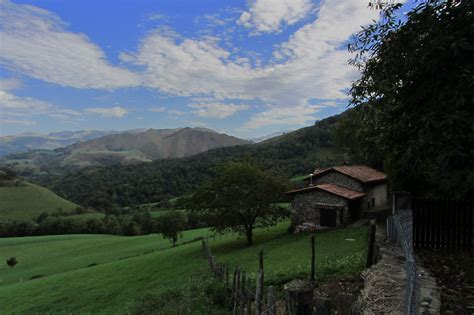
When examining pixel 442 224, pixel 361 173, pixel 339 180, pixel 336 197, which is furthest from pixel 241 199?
pixel 442 224

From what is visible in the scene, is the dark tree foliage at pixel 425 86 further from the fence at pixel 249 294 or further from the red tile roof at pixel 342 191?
the red tile roof at pixel 342 191

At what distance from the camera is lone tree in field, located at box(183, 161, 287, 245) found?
1528 inches

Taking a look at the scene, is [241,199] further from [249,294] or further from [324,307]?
[324,307]

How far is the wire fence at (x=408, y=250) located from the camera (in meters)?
4.63

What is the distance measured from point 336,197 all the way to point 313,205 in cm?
267

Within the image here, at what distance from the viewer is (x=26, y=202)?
12938 cm

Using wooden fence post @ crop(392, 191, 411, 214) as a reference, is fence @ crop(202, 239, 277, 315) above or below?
below

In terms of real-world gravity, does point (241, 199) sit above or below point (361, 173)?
below

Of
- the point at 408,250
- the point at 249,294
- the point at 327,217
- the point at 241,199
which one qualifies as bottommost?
the point at 327,217

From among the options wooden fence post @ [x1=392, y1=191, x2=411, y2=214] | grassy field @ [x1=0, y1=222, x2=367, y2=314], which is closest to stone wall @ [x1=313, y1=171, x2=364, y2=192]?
grassy field @ [x1=0, y1=222, x2=367, y2=314]

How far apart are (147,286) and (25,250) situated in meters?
54.2

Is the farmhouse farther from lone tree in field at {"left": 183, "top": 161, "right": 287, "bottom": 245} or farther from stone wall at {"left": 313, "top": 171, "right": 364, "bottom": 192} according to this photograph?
lone tree in field at {"left": 183, "top": 161, "right": 287, "bottom": 245}

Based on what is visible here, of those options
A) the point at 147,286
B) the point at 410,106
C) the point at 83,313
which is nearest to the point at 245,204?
the point at 147,286

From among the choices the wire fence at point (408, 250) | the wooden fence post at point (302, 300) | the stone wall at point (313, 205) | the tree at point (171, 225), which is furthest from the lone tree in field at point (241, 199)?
the wooden fence post at point (302, 300)
